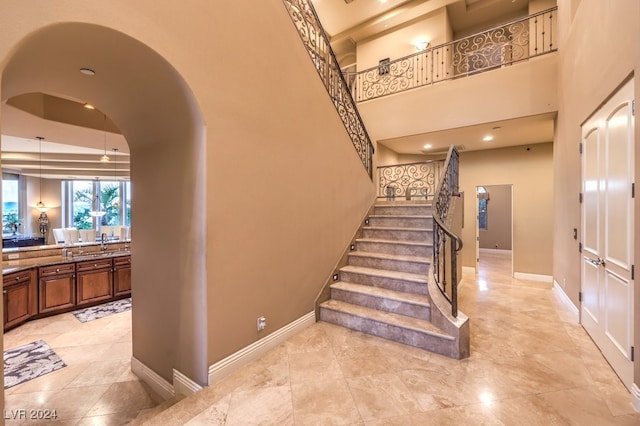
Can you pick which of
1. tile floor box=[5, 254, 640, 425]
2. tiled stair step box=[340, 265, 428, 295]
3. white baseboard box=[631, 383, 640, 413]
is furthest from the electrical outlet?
white baseboard box=[631, 383, 640, 413]

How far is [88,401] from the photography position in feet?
8.55

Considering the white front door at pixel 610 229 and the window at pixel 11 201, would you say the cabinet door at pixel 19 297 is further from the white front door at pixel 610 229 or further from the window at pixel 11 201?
the window at pixel 11 201

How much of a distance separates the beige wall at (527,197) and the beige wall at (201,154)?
565 cm

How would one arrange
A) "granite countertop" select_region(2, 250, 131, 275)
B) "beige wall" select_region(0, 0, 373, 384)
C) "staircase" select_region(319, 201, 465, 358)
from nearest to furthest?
"beige wall" select_region(0, 0, 373, 384), "staircase" select_region(319, 201, 465, 358), "granite countertop" select_region(2, 250, 131, 275)

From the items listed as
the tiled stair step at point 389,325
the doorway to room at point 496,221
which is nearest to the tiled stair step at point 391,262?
the tiled stair step at point 389,325

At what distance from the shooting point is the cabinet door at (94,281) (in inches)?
202

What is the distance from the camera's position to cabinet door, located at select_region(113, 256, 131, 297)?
5.56m

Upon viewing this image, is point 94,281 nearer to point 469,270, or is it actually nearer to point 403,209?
point 403,209

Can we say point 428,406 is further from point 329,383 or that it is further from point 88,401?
point 88,401

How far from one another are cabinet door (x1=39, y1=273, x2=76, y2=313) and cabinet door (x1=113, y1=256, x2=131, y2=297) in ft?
2.14

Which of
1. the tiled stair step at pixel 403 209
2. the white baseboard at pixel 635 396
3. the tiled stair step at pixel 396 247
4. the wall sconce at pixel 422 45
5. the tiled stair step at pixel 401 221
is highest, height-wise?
the wall sconce at pixel 422 45

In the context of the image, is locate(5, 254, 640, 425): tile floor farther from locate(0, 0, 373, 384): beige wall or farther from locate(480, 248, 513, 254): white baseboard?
locate(480, 248, 513, 254): white baseboard

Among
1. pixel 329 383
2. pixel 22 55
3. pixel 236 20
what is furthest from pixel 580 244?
pixel 22 55

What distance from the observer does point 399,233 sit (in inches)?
177
